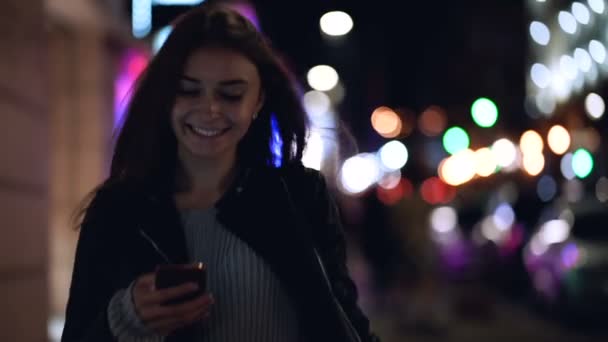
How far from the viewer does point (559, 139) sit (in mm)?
32344

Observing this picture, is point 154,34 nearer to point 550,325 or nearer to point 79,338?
point 550,325

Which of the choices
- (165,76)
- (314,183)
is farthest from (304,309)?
(165,76)

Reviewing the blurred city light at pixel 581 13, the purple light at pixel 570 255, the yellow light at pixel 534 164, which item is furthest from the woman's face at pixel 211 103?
the yellow light at pixel 534 164

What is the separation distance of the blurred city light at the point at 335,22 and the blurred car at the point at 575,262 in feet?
33.7

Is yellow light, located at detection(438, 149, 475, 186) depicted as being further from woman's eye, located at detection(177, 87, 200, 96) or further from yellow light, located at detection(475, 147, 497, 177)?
woman's eye, located at detection(177, 87, 200, 96)

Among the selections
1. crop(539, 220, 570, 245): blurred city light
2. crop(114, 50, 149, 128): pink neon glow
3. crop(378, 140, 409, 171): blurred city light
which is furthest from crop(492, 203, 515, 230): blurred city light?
crop(378, 140, 409, 171): blurred city light

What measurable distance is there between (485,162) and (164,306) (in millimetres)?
46561

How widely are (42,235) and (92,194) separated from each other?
4.92 metres

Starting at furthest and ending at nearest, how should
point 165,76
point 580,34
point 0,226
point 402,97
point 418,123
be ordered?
1. point 418,123
2. point 402,97
3. point 580,34
4. point 0,226
5. point 165,76

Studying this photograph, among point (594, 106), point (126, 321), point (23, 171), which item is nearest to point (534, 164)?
point (594, 106)

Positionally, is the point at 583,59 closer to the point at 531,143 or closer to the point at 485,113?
the point at 531,143

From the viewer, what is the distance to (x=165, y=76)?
2.45m

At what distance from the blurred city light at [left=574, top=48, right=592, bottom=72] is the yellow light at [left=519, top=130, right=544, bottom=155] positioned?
360 centimetres

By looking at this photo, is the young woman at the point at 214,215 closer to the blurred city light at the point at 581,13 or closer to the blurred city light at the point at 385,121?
the blurred city light at the point at 581,13
